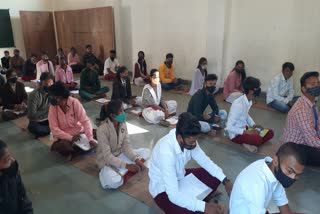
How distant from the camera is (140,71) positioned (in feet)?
24.0

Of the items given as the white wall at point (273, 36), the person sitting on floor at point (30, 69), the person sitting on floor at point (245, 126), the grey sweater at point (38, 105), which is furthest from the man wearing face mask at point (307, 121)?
the person sitting on floor at point (30, 69)

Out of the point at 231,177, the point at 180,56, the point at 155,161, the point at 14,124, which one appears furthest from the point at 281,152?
the point at 180,56

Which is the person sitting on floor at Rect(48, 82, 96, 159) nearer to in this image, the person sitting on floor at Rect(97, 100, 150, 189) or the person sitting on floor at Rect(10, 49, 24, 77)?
the person sitting on floor at Rect(97, 100, 150, 189)

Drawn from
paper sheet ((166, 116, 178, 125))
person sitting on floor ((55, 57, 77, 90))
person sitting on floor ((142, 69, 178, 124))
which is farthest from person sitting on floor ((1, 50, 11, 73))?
paper sheet ((166, 116, 178, 125))

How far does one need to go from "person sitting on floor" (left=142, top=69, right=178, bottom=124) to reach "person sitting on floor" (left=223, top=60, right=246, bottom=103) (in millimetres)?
1565

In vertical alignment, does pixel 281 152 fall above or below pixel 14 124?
above

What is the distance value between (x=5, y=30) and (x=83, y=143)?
829 centimetres

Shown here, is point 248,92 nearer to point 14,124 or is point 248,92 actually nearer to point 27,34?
point 14,124

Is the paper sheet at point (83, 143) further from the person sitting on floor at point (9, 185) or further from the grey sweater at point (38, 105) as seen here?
the person sitting on floor at point (9, 185)

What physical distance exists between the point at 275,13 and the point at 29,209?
556 centimetres

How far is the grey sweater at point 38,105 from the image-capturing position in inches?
146

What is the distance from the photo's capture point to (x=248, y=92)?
3.08 metres

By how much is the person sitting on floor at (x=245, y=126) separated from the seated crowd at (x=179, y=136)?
0.01 meters

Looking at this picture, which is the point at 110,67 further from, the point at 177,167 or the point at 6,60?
the point at 177,167
